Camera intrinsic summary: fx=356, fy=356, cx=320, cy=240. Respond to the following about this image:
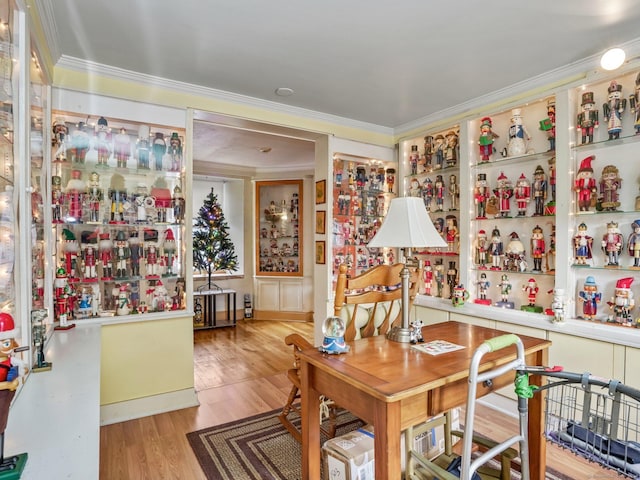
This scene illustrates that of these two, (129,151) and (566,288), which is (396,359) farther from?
(129,151)

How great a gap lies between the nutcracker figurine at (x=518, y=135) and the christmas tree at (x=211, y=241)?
4.46 metres

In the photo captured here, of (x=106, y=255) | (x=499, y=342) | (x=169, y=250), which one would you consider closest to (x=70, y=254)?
(x=106, y=255)

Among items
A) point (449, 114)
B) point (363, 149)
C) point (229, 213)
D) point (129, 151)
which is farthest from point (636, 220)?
point (229, 213)

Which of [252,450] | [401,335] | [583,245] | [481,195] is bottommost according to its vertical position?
[252,450]

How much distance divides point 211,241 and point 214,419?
3551 mm

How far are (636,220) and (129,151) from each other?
12.5 ft

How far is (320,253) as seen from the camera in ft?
12.9

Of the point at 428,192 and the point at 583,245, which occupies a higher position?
the point at 428,192

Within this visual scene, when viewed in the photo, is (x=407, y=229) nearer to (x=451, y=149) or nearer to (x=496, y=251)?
(x=496, y=251)

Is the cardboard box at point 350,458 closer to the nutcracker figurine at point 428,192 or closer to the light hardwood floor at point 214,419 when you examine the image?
the light hardwood floor at point 214,419

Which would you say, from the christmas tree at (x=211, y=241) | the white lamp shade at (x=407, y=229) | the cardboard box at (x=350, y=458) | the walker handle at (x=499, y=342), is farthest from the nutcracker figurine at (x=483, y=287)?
the christmas tree at (x=211, y=241)

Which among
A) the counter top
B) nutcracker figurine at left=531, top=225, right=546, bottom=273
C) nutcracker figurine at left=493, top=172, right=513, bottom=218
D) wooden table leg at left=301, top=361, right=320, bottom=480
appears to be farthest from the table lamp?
nutcracker figurine at left=493, top=172, right=513, bottom=218

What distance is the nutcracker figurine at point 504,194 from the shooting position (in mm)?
3197

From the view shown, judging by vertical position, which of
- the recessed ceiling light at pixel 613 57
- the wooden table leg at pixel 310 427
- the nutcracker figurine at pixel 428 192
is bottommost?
the wooden table leg at pixel 310 427
